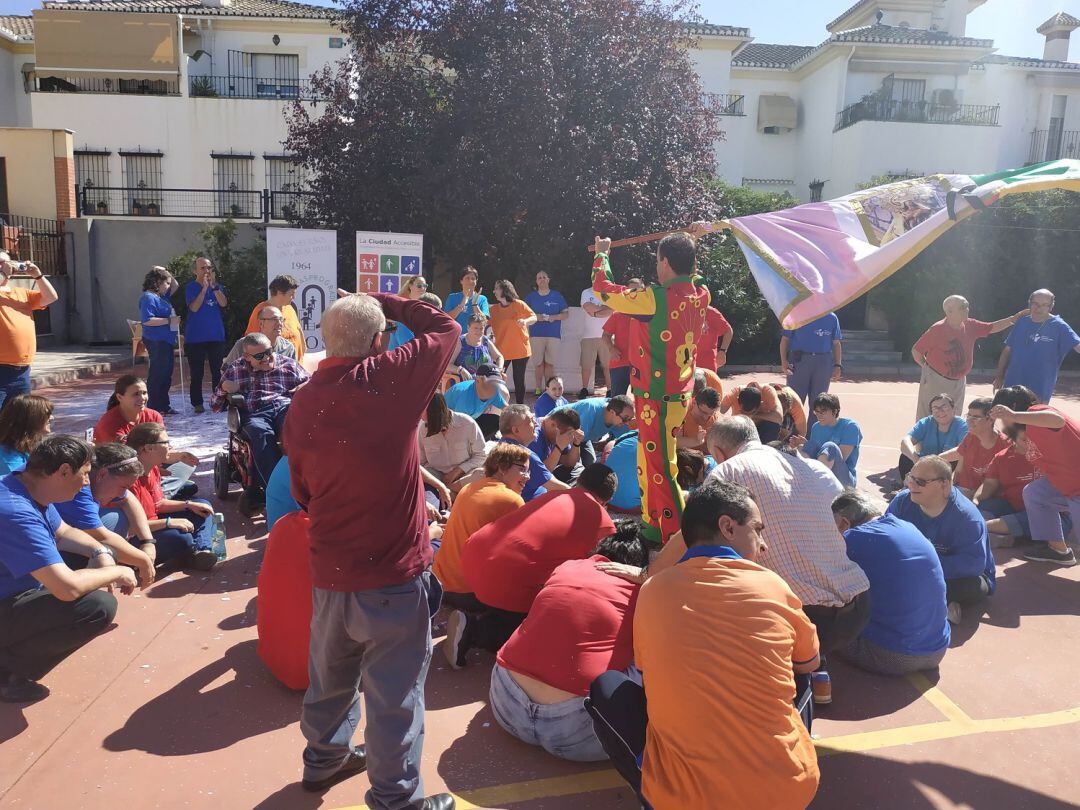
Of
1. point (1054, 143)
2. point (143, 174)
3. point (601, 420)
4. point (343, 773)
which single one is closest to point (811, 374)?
point (601, 420)

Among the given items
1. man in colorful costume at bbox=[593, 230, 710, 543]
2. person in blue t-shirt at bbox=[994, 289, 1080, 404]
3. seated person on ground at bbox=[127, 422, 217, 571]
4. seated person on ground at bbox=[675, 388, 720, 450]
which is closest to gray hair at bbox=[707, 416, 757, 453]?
man in colorful costume at bbox=[593, 230, 710, 543]

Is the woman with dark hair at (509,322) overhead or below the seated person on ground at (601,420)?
overhead

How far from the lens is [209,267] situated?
10070 millimetres

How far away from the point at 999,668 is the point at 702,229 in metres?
3.11

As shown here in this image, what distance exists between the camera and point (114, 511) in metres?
4.90

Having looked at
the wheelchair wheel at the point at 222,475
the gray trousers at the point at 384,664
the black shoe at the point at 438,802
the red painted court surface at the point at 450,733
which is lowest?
the red painted court surface at the point at 450,733

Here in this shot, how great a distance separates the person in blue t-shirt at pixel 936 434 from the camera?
23.3 ft

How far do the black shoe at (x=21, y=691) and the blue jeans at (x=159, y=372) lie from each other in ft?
20.7

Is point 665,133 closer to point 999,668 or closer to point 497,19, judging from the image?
point 497,19

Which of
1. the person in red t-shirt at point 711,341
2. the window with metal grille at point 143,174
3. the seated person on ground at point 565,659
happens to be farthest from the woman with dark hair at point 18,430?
the window with metal grille at point 143,174

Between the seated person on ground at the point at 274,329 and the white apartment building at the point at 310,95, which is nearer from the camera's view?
the seated person on ground at the point at 274,329

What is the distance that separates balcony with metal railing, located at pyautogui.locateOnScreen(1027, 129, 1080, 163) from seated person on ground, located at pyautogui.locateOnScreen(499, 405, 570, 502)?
86.4 feet

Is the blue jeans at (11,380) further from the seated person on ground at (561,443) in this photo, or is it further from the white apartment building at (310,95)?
the white apartment building at (310,95)

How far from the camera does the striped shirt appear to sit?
145 inches
